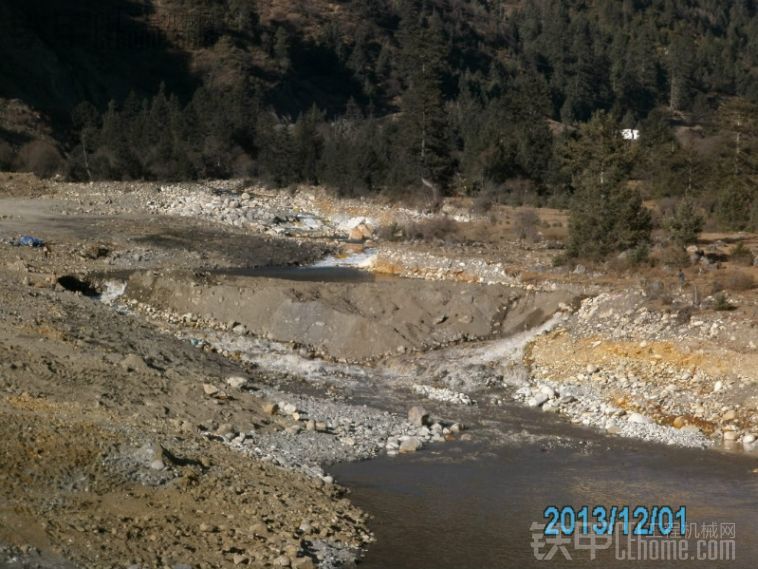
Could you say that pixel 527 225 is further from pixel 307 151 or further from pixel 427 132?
pixel 307 151

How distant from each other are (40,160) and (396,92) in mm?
50071

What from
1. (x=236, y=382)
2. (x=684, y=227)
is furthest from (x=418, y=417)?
(x=684, y=227)

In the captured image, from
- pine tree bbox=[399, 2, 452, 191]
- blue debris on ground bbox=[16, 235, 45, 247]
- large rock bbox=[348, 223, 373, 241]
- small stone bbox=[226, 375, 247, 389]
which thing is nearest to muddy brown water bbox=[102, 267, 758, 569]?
small stone bbox=[226, 375, 247, 389]

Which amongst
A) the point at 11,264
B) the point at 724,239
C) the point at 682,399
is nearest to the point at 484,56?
the point at 724,239

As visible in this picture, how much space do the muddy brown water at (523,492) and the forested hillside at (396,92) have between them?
726 inches

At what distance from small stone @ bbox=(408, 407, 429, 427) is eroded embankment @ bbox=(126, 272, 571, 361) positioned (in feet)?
17.1

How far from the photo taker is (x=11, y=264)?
3008cm

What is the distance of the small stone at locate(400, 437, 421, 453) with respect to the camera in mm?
16531

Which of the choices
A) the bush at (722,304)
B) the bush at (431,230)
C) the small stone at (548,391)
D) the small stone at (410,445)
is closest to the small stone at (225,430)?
the small stone at (410,445)

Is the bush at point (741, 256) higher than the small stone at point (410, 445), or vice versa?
the bush at point (741, 256)

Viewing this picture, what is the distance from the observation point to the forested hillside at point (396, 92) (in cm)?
4956

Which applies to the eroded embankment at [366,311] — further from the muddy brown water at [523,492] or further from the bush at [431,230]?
the bush at [431,230]

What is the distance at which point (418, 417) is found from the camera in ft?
58.4

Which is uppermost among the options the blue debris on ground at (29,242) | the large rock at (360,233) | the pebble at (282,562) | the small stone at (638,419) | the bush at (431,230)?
the pebble at (282,562)
